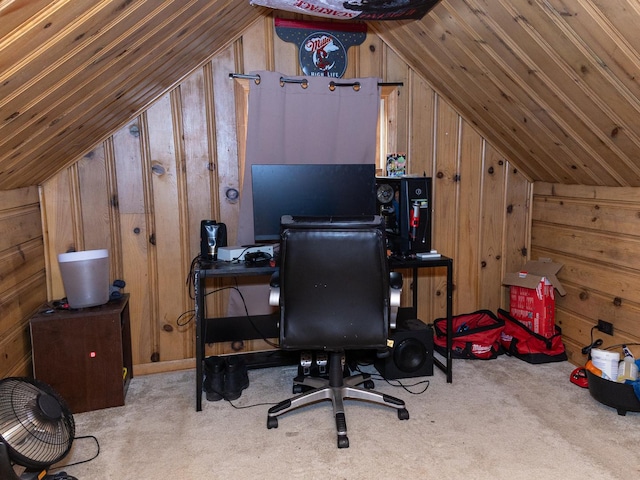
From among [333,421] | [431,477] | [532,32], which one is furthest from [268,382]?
[532,32]

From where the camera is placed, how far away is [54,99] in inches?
79.0

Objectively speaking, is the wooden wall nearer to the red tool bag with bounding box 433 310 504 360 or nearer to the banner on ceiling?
the banner on ceiling

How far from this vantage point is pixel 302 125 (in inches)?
127

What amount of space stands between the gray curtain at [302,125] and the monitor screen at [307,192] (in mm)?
235

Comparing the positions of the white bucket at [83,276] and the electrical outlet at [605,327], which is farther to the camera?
the electrical outlet at [605,327]

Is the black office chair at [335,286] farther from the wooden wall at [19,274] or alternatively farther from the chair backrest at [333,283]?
the wooden wall at [19,274]

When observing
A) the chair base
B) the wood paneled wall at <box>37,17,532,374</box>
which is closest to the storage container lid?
the wood paneled wall at <box>37,17,532,374</box>

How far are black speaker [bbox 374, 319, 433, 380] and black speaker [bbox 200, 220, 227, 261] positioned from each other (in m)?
1.18

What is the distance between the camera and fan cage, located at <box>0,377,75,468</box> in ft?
5.57

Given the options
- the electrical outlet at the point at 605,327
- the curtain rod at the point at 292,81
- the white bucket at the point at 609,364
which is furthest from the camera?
the curtain rod at the point at 292,81

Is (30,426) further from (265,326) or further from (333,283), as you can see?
(265,326)

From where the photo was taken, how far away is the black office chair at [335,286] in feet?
7.44

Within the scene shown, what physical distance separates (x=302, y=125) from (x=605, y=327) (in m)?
2.23

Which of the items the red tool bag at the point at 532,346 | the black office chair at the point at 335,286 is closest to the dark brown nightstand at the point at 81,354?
the black office chair at the point at 335,286
